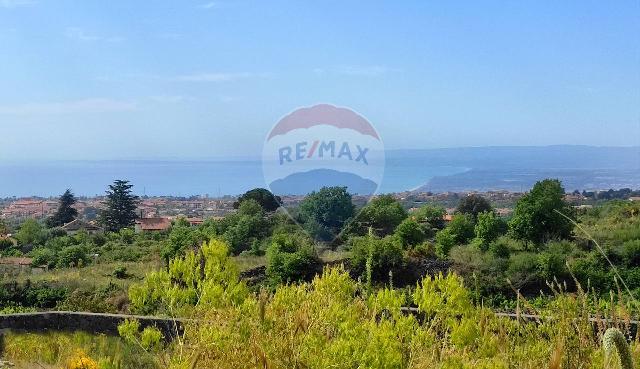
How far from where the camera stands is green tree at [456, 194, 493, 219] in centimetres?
2389

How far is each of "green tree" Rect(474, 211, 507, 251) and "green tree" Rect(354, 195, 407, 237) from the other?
3.78 metres

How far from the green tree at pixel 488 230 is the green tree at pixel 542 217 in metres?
0.51

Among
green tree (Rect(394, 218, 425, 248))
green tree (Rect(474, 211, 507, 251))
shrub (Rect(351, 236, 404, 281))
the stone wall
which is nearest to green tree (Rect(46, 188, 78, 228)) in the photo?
green tree (Rect(394, 218, 425, 248))

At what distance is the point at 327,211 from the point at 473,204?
7334mm

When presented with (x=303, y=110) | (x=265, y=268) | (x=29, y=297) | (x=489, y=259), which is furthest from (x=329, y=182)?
(x=29, y=297)

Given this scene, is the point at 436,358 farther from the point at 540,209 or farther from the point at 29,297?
the point at 540,209

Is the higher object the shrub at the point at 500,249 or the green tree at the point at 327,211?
the green tree at the point at 327,211

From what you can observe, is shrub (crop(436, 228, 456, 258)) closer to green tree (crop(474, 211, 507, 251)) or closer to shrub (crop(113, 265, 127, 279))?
green tree (crop(474, 211, 507, 251))

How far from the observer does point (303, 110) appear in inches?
668

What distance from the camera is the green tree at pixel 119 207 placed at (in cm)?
3275

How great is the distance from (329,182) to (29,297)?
8.43 m

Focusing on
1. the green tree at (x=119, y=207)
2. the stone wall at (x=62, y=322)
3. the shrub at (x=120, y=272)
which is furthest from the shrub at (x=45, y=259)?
the green tree at (x=119, y=207)

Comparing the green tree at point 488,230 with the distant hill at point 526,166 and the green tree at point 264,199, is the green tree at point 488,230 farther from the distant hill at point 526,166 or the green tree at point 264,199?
the green tree at point 264,199

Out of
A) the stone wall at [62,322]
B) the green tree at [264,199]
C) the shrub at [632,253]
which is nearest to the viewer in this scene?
the stone wall at [62,322]
